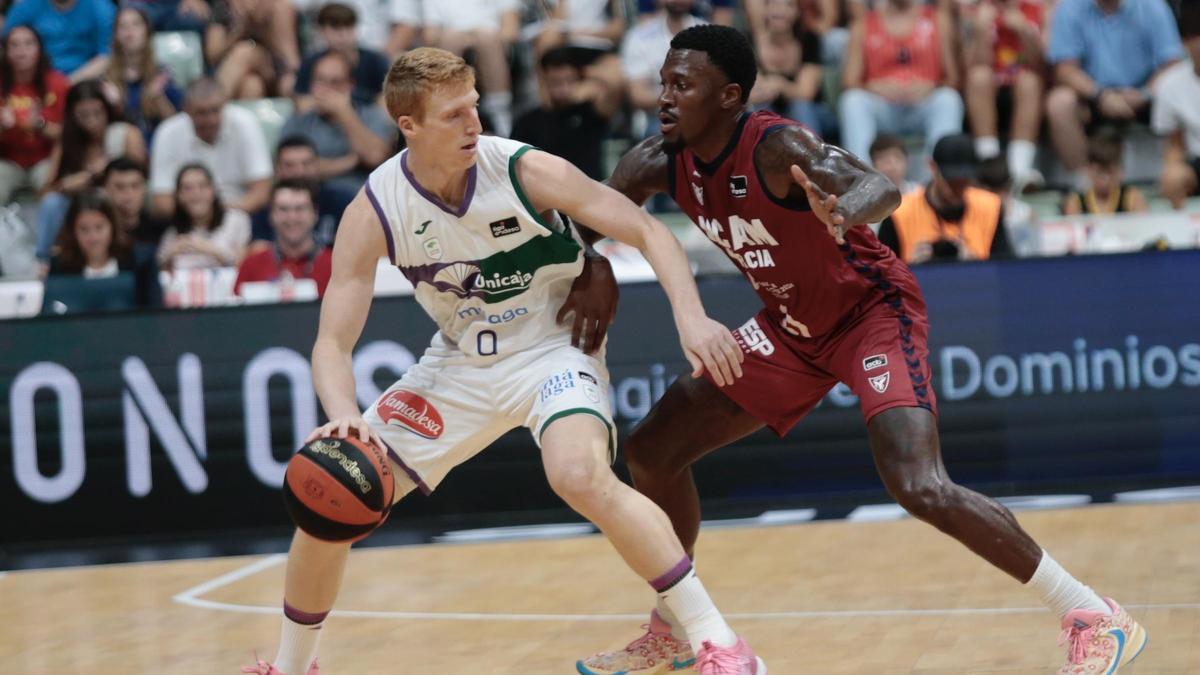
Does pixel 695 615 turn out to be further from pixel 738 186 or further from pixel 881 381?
pixel 738 186

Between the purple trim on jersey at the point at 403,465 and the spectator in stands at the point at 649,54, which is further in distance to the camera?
the spectator in stands at the point at 649,54

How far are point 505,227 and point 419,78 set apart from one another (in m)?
0.52

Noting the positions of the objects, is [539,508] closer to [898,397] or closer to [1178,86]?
[898,397]

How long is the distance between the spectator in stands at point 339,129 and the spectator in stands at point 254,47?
765mm

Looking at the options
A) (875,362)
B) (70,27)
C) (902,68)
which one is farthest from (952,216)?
(70,27)

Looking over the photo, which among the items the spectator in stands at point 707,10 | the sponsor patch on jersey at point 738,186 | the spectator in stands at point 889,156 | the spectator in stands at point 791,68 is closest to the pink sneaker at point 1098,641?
the sponsor patch on jersey at point 738,186

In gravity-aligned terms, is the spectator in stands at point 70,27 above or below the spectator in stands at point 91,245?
above

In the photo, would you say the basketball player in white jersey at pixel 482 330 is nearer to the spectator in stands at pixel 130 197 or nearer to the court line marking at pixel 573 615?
the court line marking at pixel 573 615

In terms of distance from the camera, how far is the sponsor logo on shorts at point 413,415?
15.9ft

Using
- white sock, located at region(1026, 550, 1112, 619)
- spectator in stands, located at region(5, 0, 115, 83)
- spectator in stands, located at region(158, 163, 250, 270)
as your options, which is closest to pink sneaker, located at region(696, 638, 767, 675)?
white sock, located at region(1026, 550, 1112, 619)

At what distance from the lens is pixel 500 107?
11.1 metres

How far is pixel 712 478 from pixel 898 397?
329 centimetres

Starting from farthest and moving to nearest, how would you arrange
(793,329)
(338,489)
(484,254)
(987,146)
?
(987,146) < (793,329) < (484,254) < (338,489)

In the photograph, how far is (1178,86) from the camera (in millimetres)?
10156
